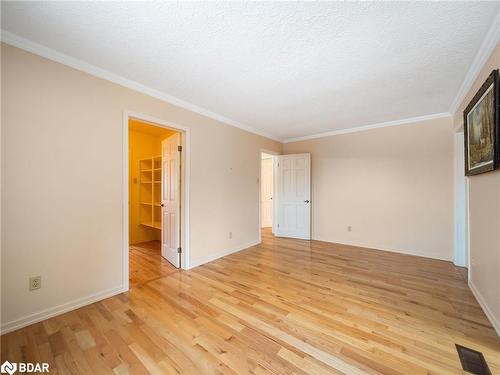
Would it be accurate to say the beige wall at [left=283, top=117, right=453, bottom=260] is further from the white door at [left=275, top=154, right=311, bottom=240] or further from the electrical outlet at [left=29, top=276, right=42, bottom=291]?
the electrical outlet at [left=29, top=276, right=42, bottom=291]

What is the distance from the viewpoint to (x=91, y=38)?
1796 mm

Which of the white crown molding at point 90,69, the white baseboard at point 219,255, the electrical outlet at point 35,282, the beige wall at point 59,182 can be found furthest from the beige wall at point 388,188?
the electrical outlet at point 35,282

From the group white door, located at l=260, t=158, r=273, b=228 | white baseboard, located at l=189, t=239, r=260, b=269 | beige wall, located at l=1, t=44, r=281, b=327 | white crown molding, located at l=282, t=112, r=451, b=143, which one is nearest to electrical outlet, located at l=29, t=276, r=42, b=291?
beige wall, located at l=1, t=44, r=281, b=327

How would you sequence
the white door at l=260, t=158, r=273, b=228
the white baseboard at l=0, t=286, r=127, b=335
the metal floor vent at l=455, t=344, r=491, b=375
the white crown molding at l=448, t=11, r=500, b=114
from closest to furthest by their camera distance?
1. the metal floor vent at l=455, t=344, r=491, b=375
2. the white crown molding at l=448, t=11, r=500, b=114
3. the white baseboard at l=0, t=286, r=127, b=335
4. the white door at l=260, t=158, r=273, b=228

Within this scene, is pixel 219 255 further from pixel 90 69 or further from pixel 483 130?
pixel 483 130

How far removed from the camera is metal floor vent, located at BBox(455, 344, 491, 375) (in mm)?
1414

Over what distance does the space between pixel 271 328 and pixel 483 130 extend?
8.77 ft

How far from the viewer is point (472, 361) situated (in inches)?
58.5

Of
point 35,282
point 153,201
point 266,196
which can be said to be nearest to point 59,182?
point 35,282

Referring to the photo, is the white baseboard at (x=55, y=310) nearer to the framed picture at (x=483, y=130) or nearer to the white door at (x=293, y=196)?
the white door at (x=293, y=196)

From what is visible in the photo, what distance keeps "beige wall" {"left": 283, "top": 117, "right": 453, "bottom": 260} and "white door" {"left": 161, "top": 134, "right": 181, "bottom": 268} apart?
3.12 meters

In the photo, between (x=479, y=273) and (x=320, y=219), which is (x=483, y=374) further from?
(x=320, y=219)

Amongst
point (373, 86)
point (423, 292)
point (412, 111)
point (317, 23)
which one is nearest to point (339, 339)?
point (423, 292)

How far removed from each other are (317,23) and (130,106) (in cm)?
217
